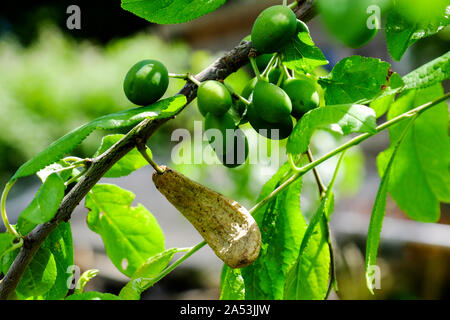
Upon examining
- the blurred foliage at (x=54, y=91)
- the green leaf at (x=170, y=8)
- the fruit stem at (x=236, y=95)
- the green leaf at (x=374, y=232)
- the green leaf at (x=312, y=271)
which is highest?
the blurred foliage at (x=54, y=91)

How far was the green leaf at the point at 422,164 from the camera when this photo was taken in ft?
2.52

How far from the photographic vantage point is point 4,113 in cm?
487

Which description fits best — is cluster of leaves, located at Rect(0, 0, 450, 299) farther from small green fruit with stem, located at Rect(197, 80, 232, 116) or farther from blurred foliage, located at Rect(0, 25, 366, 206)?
blurred foliage, located at Rect(0, 25, 366, 206)

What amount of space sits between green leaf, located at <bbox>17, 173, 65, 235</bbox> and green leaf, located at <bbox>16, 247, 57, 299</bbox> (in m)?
0.15

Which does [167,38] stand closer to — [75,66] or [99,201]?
[75,66]

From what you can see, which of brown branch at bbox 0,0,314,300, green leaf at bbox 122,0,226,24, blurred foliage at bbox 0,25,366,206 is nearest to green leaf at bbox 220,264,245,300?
brown branch at bbox 0,0,314,300

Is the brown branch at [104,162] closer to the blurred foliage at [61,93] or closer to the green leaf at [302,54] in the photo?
the green leaf at [302,54]

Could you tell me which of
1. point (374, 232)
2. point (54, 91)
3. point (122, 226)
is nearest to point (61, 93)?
point (54, 91)

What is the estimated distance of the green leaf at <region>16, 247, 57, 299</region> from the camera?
59 centimetres

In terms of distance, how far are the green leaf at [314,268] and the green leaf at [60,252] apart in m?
0.29

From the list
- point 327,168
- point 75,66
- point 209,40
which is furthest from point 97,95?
point 327,168

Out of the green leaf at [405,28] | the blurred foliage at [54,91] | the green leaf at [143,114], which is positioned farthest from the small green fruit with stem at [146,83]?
the blurred foliage at [54,91]
